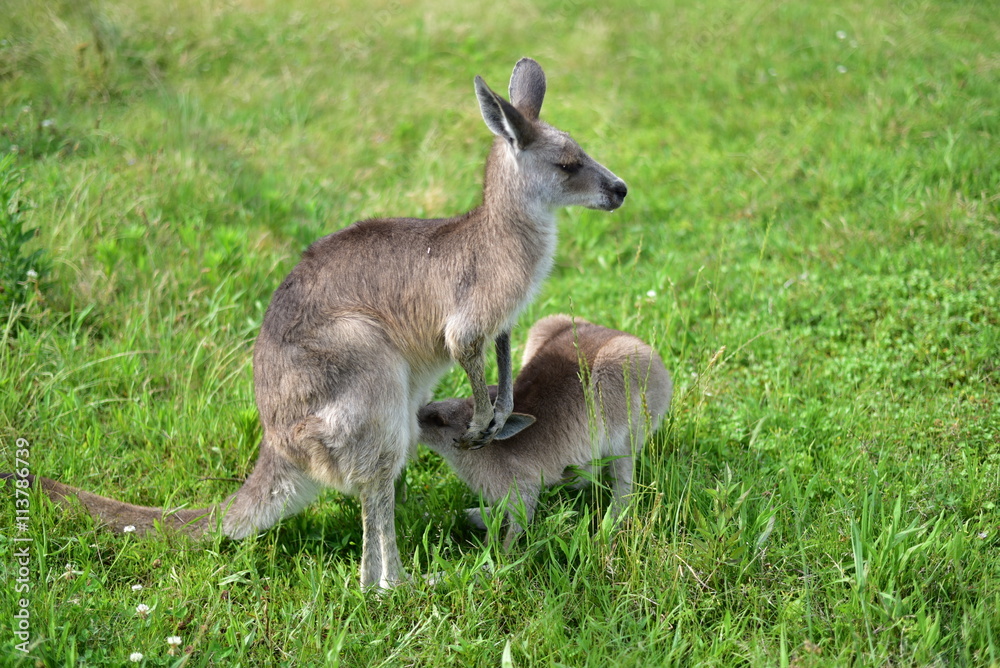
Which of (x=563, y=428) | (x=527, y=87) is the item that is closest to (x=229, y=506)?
(x=563, y=428)

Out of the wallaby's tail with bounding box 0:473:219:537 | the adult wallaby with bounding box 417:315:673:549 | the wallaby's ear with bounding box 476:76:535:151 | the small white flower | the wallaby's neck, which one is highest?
the wallaby's ear with bounding box 476:76:535:151

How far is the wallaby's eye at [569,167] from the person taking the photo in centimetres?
376

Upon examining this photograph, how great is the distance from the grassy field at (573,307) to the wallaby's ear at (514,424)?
15.1 inches

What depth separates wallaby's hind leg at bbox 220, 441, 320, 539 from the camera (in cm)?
366

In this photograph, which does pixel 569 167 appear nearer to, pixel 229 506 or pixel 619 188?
pixel 619 188

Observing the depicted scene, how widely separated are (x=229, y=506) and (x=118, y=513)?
480mm

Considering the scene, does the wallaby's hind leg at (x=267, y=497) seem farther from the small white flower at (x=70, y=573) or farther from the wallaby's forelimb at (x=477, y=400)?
the wallaby's forelimb at (x=477, y=400)

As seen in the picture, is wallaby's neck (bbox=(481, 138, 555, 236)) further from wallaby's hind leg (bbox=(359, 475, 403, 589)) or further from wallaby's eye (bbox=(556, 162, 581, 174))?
wallaby's hind leg (bbox=(359, 475, 403, 589))

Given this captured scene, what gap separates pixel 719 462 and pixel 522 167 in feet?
5.79

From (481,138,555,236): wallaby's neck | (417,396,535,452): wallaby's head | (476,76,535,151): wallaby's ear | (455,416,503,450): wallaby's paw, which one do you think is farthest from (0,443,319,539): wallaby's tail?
(476,76,535,151): wallaby's ear

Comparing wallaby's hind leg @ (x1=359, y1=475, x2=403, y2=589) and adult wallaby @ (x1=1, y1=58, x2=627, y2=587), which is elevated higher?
adult wallaby @ (x1=1, y1=58, x2=627, y2=587)

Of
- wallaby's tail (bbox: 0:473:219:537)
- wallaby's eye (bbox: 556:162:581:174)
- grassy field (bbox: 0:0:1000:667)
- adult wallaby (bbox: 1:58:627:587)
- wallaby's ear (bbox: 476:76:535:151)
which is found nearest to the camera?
grassy field (bbox: 0:0:1000:667)

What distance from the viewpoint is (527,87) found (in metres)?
4.00

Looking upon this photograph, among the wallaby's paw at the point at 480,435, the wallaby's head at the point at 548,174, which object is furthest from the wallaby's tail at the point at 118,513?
the wallaby's head at the point at 548,174
